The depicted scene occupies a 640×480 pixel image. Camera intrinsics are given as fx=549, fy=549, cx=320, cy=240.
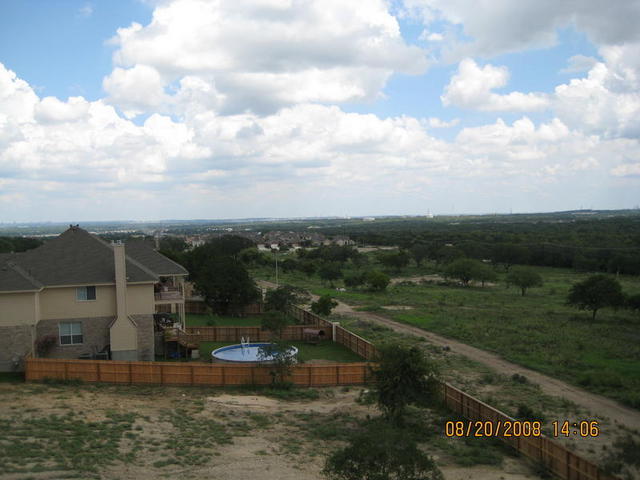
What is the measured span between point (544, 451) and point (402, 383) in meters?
4.93

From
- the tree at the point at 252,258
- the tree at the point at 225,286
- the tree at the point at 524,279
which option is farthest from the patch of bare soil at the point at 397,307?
the tree at the point at 252,258

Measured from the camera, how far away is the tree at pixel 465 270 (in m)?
71.4

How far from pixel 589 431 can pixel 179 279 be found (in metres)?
26.3

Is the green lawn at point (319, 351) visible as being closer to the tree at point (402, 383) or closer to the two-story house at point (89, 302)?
the two-story house at point (89, 302)

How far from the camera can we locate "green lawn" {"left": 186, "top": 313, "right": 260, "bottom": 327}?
3928 centimetres

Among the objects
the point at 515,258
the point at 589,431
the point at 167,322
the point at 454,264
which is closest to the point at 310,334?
the point at 167,322

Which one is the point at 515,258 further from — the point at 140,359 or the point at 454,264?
the point at 140,359

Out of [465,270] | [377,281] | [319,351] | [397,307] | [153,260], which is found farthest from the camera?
[465,270]

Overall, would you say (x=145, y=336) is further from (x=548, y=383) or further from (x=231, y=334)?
(x=548, y=383)

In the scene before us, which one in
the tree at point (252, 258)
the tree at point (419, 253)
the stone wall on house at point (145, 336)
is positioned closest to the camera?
the stone wall on house at point (145, 336)

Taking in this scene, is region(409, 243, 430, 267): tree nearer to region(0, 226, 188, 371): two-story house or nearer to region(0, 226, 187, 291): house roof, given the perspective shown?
region(0, 226, 187, 291): house roof

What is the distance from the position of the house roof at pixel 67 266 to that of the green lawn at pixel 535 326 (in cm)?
2092

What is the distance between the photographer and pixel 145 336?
26.6 m
